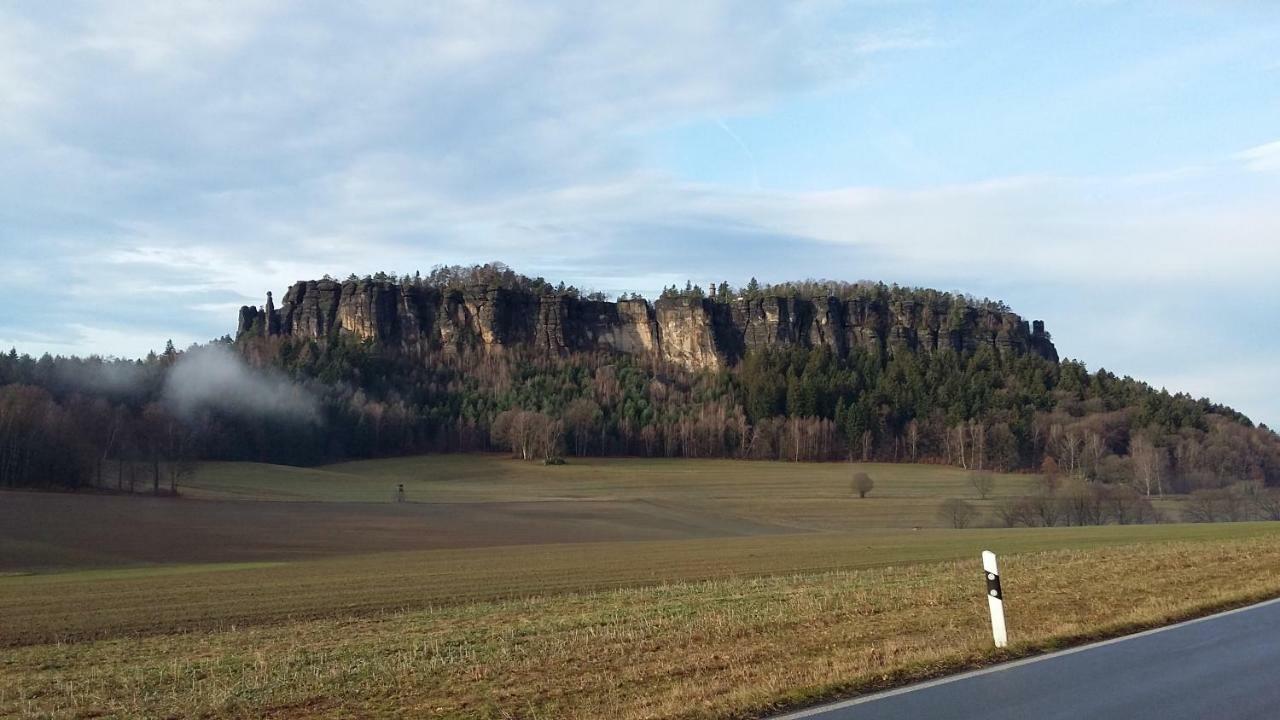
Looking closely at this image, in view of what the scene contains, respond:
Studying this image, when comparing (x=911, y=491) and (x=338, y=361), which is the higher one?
(x=338, y=361)

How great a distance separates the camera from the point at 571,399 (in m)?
164

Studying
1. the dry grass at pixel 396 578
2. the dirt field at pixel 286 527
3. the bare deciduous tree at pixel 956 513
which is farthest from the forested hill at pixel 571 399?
the dry grass at pixel 396 578

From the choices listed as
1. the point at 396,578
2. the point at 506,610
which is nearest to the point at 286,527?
the point at 396,578

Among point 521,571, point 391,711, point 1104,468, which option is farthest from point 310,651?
point 1104,468

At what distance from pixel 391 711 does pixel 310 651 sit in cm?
707

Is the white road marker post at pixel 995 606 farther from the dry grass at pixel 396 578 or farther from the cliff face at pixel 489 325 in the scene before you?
the cliff face at pixel 489 325

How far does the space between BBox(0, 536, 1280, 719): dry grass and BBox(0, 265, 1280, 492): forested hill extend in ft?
236

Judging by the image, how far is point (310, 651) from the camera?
1800 centimetres

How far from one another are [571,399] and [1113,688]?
506ft

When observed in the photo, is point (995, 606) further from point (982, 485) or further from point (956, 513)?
point (982, 485)

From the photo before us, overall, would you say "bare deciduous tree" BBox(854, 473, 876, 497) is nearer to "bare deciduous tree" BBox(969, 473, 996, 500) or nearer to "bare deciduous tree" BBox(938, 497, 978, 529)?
"bare deciduous tree" BBox(969, 473, 996, 500)

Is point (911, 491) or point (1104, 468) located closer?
point (911, 491)

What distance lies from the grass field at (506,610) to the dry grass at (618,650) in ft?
0.23

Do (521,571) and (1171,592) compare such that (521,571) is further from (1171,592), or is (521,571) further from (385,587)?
(1171,592)
